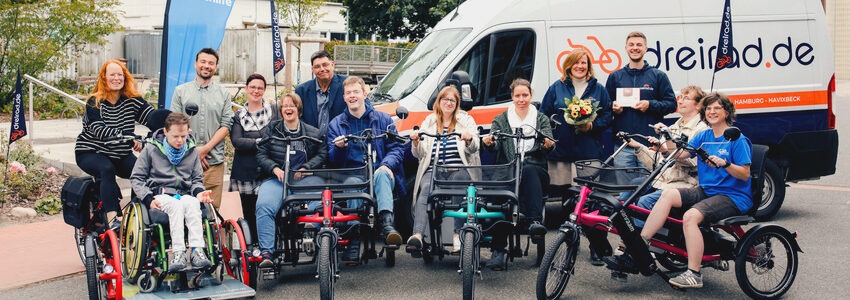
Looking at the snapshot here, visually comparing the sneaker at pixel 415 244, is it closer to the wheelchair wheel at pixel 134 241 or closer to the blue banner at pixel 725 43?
the wheelchair wheel at pixel 134 241

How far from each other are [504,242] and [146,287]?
2754 mm

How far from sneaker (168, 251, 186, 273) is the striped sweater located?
1.55 m

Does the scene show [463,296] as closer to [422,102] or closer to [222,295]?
[222,295]

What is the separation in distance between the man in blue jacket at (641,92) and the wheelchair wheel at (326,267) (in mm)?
3466

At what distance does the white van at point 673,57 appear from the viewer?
9.42 m

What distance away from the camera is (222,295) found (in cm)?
664

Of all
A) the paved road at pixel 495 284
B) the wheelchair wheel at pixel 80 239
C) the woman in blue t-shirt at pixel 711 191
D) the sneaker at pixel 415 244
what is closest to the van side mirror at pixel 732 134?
the woman in blue t-shirt at pixel 711 191

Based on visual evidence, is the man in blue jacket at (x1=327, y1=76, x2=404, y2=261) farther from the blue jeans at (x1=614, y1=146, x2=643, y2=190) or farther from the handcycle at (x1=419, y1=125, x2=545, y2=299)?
the blue jeans at (x1=614, y1=146, x2=643, y2=190)

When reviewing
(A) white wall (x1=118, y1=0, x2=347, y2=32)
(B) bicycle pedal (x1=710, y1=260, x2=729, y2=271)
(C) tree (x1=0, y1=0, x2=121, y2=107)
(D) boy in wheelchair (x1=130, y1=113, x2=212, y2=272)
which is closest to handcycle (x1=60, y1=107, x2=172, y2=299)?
(D) boy in wheelchair (x1=130, y1=113, x2=212, y2=272)

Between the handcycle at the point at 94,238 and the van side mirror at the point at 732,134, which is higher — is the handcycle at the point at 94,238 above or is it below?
below

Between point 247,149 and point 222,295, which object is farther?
point 247,149

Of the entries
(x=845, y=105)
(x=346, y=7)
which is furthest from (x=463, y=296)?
(x=346, y=7)

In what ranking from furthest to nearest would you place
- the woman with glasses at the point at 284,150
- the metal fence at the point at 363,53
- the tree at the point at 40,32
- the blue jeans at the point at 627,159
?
the metal fence at the point at 363,53
the tree at the point at 40,32
the blue jeans at the point at 627,159
the woman with glasses at the point at 284,150

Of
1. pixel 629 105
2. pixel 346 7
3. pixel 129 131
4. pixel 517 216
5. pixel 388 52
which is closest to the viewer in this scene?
pixel 517 216
